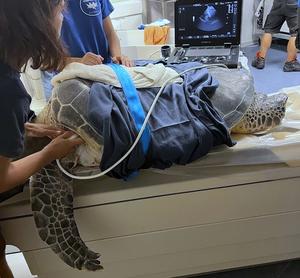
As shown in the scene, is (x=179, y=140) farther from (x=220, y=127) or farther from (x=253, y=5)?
(x=253, y=5)

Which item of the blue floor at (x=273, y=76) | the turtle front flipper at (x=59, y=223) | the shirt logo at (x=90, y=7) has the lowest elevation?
the blue floor at (x=273, y=76)

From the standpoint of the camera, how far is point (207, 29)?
1.81 m

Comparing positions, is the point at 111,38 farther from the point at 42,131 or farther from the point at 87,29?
the point at 42,131

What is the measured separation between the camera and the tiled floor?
129 centimetres

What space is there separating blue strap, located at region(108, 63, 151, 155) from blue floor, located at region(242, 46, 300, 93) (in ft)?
5.83

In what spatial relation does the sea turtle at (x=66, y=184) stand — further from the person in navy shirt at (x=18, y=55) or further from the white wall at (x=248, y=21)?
the white wall at (x=248, y=21)

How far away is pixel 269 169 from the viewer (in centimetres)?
103

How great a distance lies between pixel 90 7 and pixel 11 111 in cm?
80

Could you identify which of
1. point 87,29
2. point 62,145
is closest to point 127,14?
point 87,29

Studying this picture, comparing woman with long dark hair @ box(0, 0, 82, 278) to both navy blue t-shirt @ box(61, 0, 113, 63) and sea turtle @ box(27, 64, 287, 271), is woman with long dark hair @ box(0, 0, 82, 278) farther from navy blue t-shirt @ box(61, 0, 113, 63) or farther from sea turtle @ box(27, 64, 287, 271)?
navy blue t-shirt @ box(61, 0, 113, 63)

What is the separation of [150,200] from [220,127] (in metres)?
0.29

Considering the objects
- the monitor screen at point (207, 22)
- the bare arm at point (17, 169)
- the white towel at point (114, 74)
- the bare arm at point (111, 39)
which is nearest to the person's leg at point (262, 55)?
the monitor screen at point (207, 22)

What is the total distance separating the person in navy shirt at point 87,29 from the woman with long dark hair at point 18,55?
577 mm

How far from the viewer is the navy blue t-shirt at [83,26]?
53.1 inches
